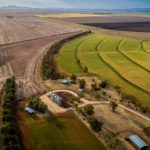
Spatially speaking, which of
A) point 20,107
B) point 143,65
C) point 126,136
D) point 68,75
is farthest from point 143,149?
point 143,65

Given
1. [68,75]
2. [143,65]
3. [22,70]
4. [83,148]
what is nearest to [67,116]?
[83,148]

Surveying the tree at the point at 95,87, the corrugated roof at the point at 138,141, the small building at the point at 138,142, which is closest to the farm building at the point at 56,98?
the tree at the point at 95,87

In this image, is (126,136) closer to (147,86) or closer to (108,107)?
(108,107)

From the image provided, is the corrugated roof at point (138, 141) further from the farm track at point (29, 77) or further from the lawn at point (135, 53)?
the lawn at point (135, 53)

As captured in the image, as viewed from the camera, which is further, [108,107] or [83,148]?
[108,107]

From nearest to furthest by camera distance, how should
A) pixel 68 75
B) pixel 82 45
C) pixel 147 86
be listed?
pixel 147 86 < pixel 68 75 < pixel 82 45

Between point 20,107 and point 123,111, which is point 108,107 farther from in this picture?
point 20,107

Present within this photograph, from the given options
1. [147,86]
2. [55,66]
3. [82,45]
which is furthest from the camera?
[82,45]

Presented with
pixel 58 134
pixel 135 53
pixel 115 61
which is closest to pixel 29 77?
pixel 115 61
